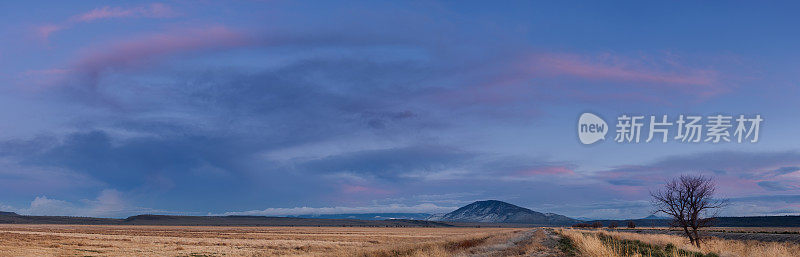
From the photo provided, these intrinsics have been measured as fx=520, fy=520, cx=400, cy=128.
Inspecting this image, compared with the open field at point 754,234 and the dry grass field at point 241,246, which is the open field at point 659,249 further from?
the open field at point 754,234

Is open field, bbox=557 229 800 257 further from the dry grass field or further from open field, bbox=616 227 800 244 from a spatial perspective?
open field, bbox=616 227 800 244

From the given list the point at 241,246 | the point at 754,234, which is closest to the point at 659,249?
the point at 241,246

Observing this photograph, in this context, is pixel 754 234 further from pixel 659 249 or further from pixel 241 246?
pixel 241 246

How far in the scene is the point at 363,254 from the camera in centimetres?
4103

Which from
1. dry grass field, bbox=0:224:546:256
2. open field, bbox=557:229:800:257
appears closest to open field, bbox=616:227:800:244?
dry grass field, bbox=0:224:546:256

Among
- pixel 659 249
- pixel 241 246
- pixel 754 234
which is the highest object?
pixel 659 249

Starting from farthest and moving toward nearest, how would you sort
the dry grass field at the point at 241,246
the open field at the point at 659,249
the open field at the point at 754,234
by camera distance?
the open field at the point at 754,234 < the dry grass field at the point at 241,246 < the open field at the point at 659,249

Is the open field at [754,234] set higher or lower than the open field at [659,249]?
lower

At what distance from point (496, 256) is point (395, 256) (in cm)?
999

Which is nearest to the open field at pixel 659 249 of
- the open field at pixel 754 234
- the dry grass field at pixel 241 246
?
the dry grass field at pixel 241 246

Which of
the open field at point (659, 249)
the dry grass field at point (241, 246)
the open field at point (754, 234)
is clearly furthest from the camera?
the open field at point (754, 234)

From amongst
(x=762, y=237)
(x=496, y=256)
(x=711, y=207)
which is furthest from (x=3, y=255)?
(x=762, y=237)

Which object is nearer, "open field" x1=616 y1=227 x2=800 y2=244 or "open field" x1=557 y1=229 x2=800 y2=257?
"open field" x1=557 y1=229 x2=800 y2=257

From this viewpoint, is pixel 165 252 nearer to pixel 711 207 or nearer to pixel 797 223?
pixel 711 207
